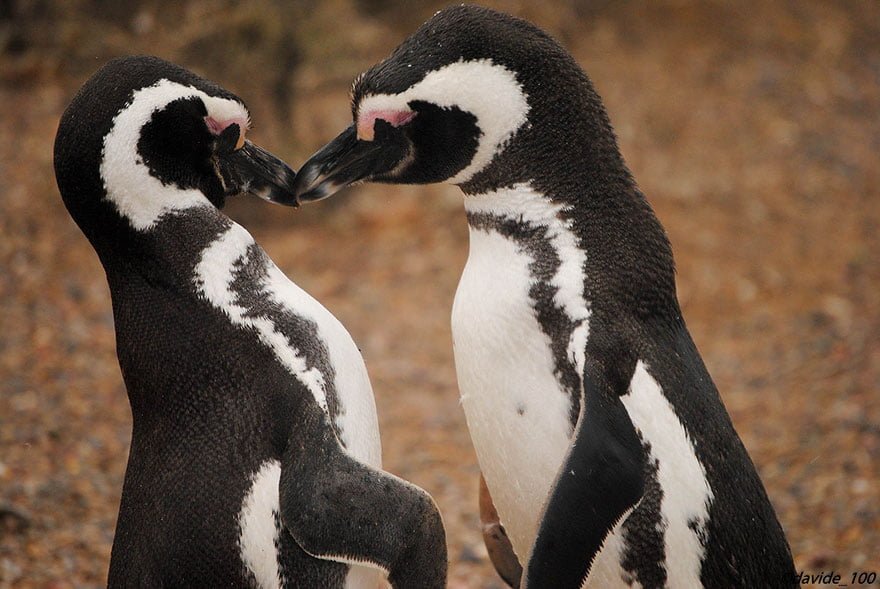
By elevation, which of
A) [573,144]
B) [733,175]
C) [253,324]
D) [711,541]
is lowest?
[711,541]

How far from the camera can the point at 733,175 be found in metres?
7.15

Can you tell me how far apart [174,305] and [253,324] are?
19 centimetres

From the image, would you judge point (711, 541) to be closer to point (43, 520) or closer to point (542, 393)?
point (542, 393)

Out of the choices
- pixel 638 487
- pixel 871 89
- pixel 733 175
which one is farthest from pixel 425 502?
pixel 871 89

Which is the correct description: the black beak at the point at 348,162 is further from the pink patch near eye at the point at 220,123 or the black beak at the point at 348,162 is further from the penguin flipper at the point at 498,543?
the penguin flipper at the point at 498,543

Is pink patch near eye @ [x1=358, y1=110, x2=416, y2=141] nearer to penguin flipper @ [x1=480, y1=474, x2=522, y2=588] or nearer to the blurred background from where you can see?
penguin flipper @ [x1=480, y1=474, x2=522, y2=588]

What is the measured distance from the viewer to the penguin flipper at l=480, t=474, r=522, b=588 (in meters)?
2.87

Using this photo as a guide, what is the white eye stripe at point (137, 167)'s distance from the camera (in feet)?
7.70

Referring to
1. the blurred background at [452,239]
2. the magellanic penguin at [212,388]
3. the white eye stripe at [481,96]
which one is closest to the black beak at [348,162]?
the white eye stripe at [481,96]

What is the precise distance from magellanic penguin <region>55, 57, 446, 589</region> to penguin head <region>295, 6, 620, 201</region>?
0.41 m

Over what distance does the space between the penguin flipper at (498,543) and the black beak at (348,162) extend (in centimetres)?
91

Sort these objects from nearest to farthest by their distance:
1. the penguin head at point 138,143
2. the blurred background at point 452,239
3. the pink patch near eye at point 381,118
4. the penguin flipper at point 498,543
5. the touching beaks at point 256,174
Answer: the penguin head at point 138,143 < the pink patch near eye at point 381,118 < the touching beaks at point 256,174 < the penguin flipper at point 498,543 < the blurred background at point 452,239

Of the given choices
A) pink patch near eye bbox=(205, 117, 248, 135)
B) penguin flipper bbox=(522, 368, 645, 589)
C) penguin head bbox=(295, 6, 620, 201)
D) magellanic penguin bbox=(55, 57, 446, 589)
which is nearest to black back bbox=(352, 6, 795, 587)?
penguin head bbox=(295, 6, 620, 201)

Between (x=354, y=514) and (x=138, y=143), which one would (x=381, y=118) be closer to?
(x=138, y=143)
